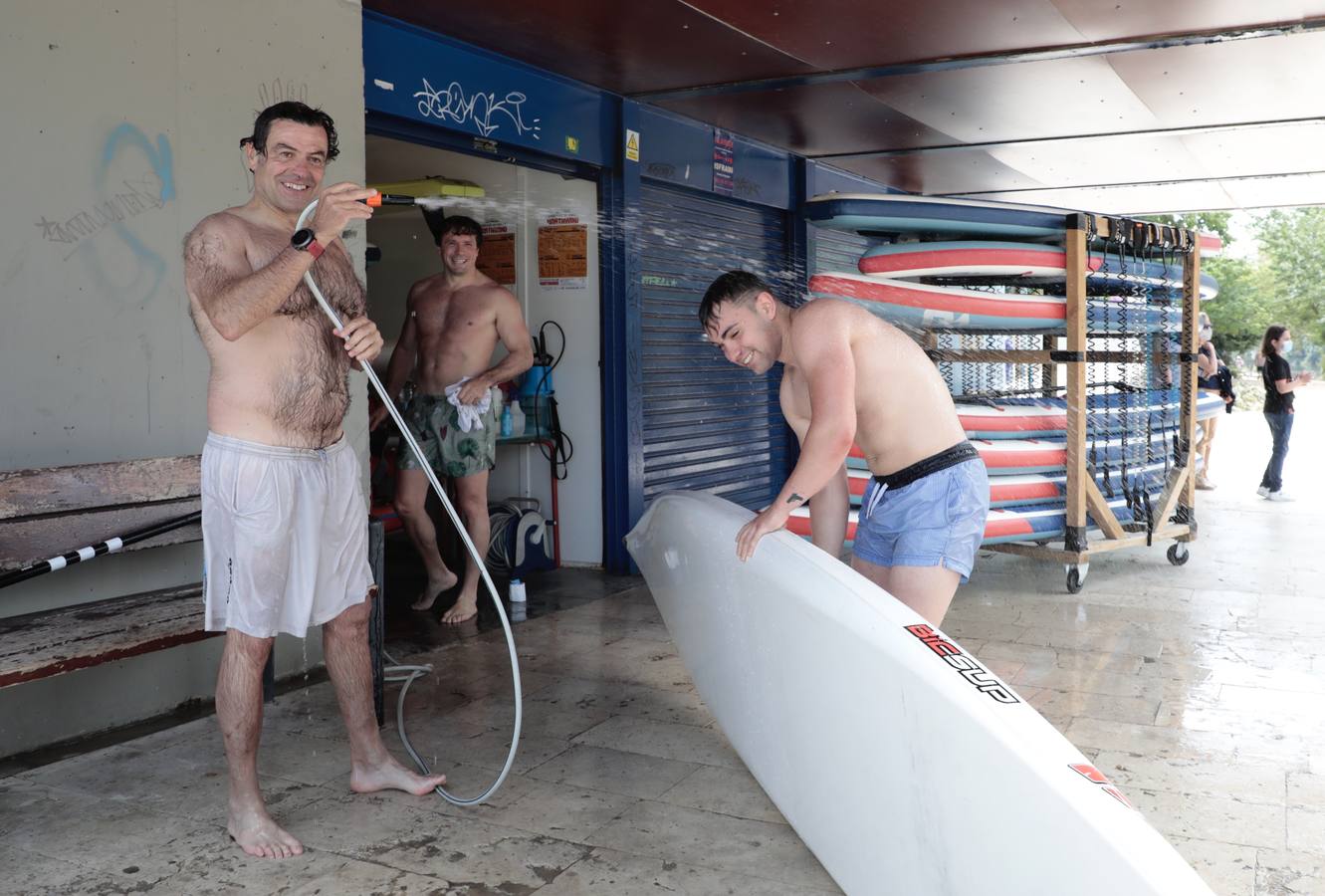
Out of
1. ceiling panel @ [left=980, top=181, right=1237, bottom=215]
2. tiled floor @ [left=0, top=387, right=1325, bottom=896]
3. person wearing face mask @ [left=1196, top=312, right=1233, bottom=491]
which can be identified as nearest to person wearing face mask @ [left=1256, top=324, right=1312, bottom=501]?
person wearing face mask @ [left=1196, top=312, right=1233, bottom=491]

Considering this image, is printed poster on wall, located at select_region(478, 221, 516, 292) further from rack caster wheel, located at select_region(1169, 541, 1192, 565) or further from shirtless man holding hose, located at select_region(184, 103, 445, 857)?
rack caster wheel, located at select_region(1169, 541, 1192, 565)

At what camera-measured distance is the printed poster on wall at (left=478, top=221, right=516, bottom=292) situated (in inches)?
276

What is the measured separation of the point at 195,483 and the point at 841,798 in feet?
7.99

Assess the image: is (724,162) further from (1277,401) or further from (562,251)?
(1277,401)

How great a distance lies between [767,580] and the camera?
122 inches

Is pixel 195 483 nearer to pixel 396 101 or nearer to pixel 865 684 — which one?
pixel 396 101

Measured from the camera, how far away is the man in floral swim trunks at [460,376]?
582 centimetres

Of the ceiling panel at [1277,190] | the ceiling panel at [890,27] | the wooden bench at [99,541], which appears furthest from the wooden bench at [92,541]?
the ceiling panel at [1277,190]

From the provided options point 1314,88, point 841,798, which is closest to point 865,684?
point 841,798

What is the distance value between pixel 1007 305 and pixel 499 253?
2923mm

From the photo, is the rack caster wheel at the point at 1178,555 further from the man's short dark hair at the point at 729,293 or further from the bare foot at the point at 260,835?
the bare foot at the point at 260,835

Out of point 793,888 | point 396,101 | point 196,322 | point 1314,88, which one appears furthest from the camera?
point 1314,88

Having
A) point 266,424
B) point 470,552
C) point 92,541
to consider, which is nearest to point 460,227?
point 470,552

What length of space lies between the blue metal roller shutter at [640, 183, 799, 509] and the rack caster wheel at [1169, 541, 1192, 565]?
2.86m
